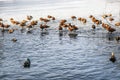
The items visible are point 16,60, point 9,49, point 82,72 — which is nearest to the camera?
point 82,72

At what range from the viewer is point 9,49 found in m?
35.5

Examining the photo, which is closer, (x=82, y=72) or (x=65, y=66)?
(x=82, y=72)

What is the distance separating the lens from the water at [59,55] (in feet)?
86.8

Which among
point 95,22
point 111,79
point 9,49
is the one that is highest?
point 95,22

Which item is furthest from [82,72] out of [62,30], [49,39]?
[62,30]

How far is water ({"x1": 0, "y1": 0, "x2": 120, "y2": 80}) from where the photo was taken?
2647 cm

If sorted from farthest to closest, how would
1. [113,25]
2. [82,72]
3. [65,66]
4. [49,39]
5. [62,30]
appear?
[113,25] < [62,30] < [49,39] < [65,66] < [82,72]

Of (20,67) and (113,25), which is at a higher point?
(113,25)

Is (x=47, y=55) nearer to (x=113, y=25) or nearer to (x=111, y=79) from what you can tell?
(x=111, y=79)

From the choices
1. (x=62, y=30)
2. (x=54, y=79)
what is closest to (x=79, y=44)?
(x=62, y=30)

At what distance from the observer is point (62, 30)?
4509 cm

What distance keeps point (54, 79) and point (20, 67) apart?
4.68m

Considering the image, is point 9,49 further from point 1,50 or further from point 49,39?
point 49,39

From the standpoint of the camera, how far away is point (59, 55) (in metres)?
32.9
